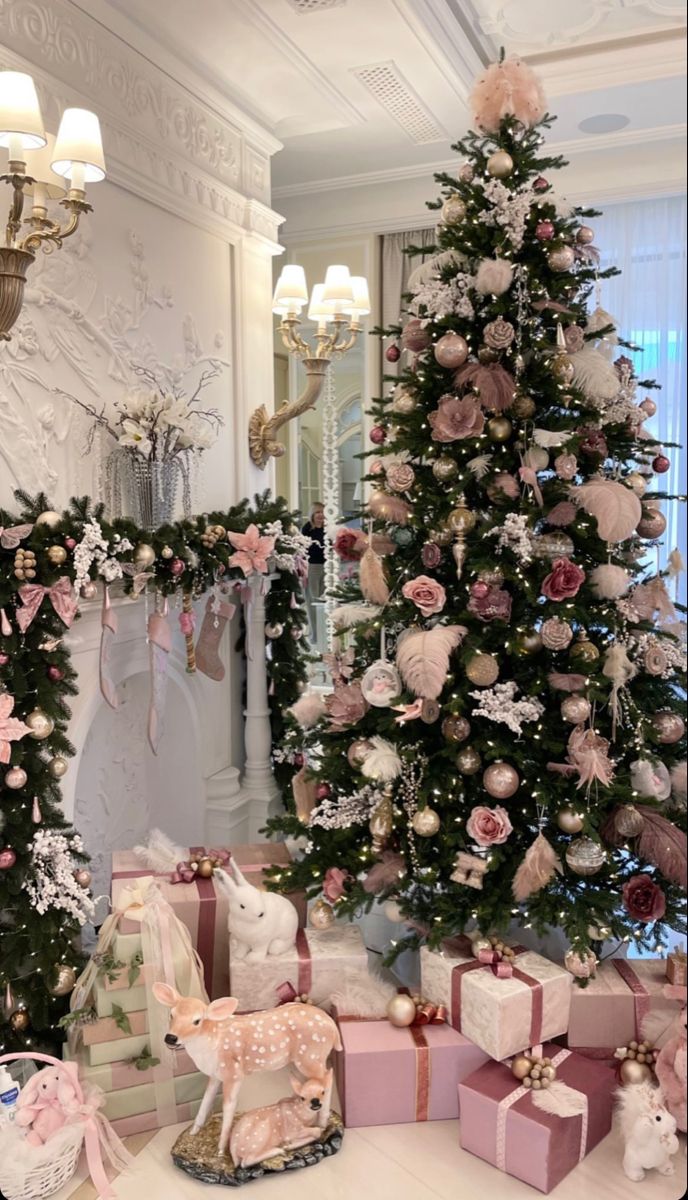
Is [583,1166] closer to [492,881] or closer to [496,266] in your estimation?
[492,881]

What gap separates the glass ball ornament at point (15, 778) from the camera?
2.27 metres

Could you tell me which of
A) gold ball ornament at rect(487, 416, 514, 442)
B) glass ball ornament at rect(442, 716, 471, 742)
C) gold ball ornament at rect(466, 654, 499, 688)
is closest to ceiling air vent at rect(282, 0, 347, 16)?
gold ball ornament at rect(487, 416, 514, 442)

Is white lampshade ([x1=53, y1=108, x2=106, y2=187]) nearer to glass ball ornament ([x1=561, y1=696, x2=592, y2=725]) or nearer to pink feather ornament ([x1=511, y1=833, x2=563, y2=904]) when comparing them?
glass ball ornament ([x1=561, y1=696, x2=592, y2=725])

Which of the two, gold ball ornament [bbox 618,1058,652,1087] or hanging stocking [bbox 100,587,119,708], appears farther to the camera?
hanging stocking [bbox 100,587,119,708]

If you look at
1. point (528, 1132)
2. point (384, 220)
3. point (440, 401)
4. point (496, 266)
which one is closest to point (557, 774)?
point (528, 1132)

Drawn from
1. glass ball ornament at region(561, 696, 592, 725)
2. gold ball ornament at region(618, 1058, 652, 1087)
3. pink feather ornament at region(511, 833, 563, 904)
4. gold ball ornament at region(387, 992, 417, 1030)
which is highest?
glass ball ornament at region(561, 696, 592, 725)

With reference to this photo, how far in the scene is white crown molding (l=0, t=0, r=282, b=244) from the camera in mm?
2506

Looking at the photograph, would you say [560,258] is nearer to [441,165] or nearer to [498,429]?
[498,429]

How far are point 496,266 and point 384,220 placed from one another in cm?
288

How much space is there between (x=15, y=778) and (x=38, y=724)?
0.15 meters

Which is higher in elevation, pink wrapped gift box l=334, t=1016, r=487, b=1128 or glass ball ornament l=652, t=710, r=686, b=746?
glass ball ornament l=652, t=710, r=686, b=746

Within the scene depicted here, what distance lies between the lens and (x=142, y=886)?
93.7 inches

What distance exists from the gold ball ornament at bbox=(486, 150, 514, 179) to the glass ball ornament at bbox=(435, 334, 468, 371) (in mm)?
462

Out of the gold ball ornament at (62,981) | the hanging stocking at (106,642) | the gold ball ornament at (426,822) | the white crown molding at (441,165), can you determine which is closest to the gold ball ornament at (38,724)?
the hanging stocking at (106,642)
